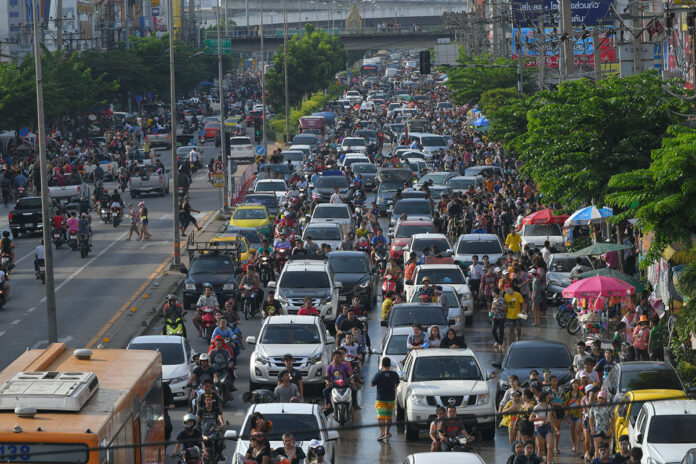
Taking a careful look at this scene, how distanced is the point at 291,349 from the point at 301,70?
91.1 m

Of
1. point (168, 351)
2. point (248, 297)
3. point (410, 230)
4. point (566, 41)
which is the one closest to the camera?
point (168, 351)

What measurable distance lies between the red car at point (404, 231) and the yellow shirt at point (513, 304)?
11.2 m

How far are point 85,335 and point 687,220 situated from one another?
1586 cm

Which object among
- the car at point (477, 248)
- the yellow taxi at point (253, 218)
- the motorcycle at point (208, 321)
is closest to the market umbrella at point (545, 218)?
the car at point (477, 248)

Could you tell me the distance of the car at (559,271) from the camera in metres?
34.8

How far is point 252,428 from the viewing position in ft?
60.7

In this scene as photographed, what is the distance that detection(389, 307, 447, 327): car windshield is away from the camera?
92.7ft

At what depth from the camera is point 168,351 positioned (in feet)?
83.8

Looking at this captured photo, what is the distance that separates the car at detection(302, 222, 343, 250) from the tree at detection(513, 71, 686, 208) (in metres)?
9.56

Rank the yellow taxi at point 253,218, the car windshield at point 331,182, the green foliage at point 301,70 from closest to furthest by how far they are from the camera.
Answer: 1. the yellow taxi at point 253,218
2. the car windshield at point 331,182
3. the green foliage at point 301,70

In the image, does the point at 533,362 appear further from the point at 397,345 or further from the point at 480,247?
the point at 480,247

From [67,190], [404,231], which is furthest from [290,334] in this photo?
[67,190]

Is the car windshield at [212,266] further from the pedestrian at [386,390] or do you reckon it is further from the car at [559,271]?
the pedestrian at [386,390]

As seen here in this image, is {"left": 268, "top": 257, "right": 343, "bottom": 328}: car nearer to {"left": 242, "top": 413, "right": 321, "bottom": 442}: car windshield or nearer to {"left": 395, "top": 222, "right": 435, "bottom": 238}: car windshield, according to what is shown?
{"left": 395, "top": 222, "right": 435, "bottom": 238}: car windshield
